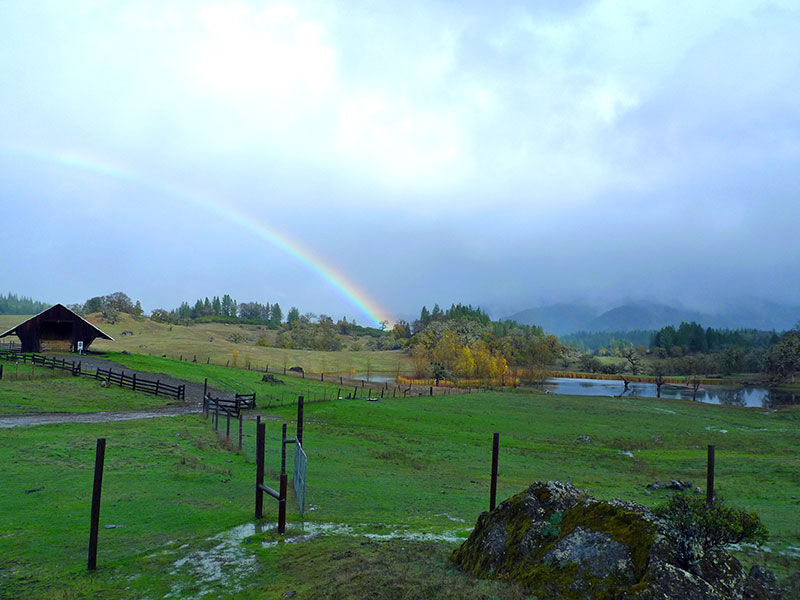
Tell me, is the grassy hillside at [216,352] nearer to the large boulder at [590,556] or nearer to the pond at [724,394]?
the pond at [724,394]

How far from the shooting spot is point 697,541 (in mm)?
5762

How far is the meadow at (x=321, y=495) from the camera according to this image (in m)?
8.52

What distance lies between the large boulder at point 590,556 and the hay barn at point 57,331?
75.8 m

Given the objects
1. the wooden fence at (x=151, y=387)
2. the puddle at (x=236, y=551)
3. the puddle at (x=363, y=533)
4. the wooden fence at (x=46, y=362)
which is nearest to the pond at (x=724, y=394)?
the wooden fence at (x=151, y=387)

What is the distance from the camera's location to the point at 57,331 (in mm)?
70812

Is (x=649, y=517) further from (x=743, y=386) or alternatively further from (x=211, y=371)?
(x=743, y=386)

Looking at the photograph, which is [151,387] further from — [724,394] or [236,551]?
[724,394]

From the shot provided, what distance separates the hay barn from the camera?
68.2 meters

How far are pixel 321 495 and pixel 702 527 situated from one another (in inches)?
513

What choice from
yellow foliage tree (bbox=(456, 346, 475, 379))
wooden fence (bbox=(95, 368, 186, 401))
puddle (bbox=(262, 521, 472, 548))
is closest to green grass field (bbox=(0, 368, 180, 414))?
wooden fence (bbox=(95, 368, 186, 401))

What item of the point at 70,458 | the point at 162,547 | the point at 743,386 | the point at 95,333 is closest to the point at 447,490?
the point at 162,547

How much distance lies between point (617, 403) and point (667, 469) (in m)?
45.3

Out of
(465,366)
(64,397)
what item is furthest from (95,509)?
(465,366)

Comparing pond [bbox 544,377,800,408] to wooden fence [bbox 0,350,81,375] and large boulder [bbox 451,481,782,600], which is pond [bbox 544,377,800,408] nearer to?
wooden fence [bbox 0,350,81,375]
